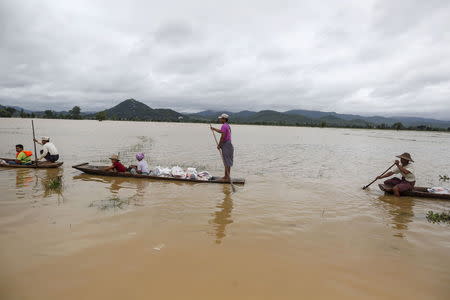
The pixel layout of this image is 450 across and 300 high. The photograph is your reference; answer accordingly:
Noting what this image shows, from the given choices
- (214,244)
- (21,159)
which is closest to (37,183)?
(21,159)

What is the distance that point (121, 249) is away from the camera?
190 inches

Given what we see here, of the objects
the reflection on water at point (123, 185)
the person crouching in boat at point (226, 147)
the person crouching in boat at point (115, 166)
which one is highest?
the person crouching in boat at point (226, 147)

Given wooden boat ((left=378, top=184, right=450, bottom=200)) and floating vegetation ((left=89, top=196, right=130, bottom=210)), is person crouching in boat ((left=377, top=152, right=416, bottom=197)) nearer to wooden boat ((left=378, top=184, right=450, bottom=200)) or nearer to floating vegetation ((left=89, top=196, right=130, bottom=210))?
wooden boat ((left=378, top=184, right=450, bottom=200))

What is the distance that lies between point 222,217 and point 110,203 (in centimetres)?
337

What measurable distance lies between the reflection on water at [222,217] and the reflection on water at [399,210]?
4.20m

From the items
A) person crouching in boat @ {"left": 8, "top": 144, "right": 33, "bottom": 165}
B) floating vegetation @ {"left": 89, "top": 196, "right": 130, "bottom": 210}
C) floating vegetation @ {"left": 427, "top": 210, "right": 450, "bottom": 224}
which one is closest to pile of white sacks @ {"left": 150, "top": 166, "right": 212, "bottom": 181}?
floating vegetation @ {"left": 89, "top": 196, "right": 130, "bottom": 210}

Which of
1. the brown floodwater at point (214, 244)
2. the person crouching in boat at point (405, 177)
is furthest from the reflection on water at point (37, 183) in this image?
the person crouching in boat at point (405, 177)

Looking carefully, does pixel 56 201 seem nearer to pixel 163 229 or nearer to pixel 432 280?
pixel 163 229

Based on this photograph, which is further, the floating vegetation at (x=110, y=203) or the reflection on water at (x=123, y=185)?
the reflection on water at (x=123, y=185)

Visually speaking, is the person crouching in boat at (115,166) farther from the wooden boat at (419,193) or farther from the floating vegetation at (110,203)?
the wooden boat at (419,193)

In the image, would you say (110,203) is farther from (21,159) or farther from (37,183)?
(21,159)

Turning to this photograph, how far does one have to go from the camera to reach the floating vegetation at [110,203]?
703 cm

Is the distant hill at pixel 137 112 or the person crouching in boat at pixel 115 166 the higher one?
the distant hill at pixel 137 112

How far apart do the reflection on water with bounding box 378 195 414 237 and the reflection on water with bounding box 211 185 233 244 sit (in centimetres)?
420
